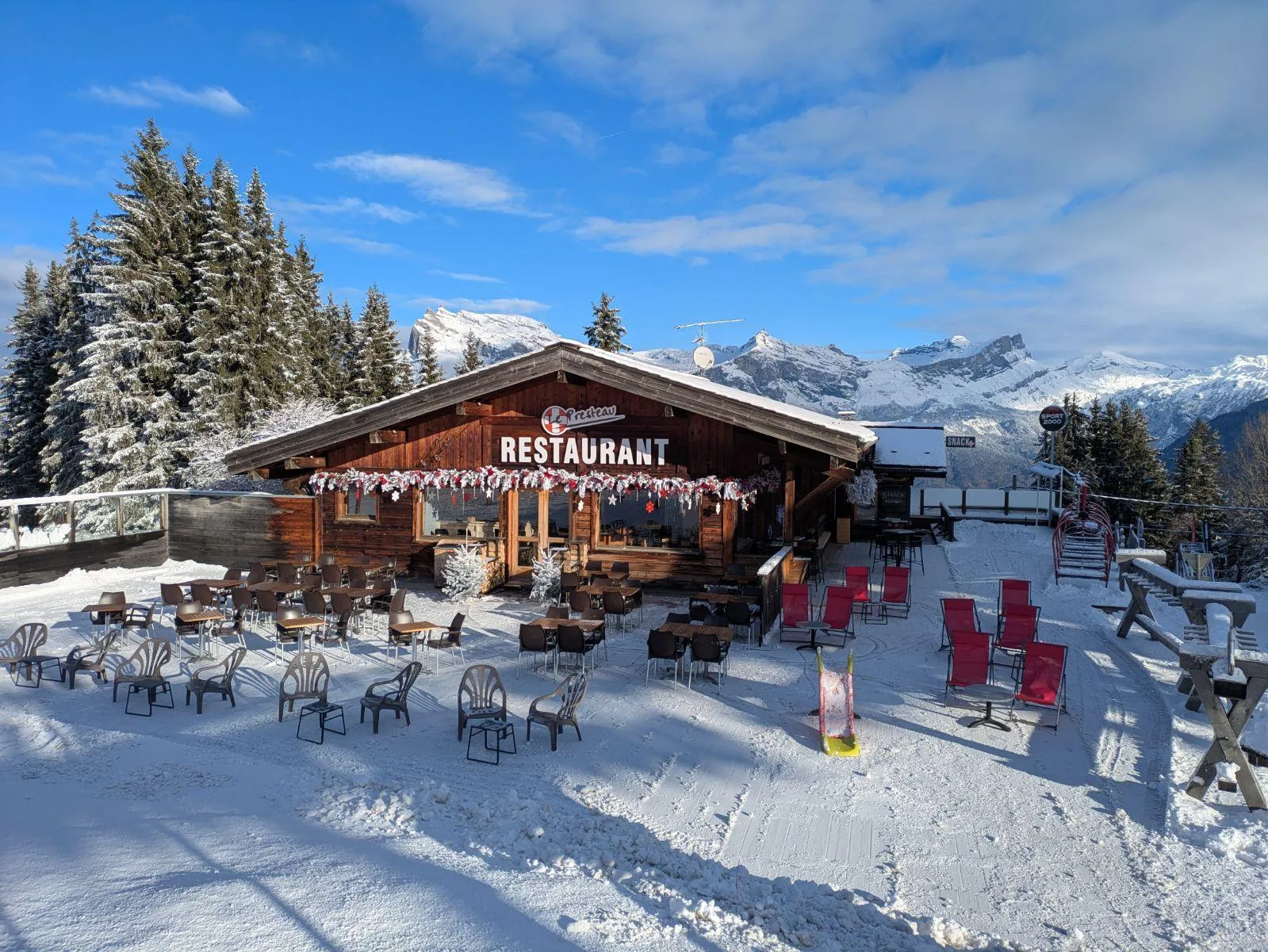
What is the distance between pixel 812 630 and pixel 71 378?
30414 mm

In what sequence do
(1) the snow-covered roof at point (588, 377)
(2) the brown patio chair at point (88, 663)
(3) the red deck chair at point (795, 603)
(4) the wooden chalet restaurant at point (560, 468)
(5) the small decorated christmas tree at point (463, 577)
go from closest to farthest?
1. (2) the brown patio chair at point (88, 663)
2. (3) the red deck chair at point (795, 603)
3. (1) the snow-covered roof at point (588, 377)
4. (5) the small decorated christmas tree at point (463, 577)
5. (4) the wooden chalet restaurant at point (560, 468)

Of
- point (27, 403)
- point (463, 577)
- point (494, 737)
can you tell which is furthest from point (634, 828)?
point (27, 403)

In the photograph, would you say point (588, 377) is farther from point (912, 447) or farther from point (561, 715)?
point (912, 447)

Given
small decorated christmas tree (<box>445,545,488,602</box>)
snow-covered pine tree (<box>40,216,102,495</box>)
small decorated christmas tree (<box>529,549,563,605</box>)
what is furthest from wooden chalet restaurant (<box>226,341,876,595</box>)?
snow-covered pine tree (<box>40,216,102,495</box>)

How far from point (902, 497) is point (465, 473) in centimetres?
1821

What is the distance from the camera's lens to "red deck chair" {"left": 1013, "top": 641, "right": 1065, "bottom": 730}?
A: 8.60 m

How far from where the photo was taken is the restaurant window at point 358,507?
17859 millimetres

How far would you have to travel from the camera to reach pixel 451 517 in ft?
61.2

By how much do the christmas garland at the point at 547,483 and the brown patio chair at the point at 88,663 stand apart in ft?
22.8

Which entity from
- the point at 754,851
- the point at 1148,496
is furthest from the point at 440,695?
the point at 1148,496

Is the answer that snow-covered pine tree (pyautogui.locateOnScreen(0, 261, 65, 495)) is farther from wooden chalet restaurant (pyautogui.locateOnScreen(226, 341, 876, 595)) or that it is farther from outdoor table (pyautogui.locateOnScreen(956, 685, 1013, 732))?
outdoor table (pyautogui.locateOnScreen(956, 685, 1013, 732))

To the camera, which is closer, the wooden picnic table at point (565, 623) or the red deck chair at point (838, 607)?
the wooden picnic table at point (565, 623)

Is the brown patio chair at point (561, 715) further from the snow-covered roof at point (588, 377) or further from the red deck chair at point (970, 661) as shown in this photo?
the snow-covered roof at point (588, 377)

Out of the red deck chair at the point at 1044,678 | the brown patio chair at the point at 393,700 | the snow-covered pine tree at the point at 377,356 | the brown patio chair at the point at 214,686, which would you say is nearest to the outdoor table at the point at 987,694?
the red deck chair at the point at 1044,678
